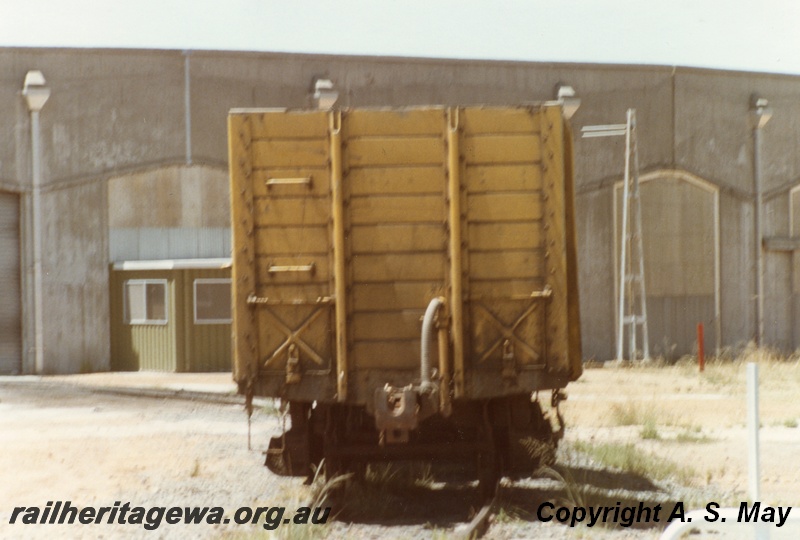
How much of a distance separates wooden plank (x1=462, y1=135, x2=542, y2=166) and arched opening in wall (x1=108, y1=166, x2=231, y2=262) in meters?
20.1

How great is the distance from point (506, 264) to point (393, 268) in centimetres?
94

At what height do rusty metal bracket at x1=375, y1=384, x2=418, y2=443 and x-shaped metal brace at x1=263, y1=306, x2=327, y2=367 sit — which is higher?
x-shaped metal brace at x1=263, y1=306, x2=327, y2=367

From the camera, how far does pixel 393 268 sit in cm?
893

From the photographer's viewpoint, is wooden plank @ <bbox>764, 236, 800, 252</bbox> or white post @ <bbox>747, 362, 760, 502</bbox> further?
wooden plank @ <bbox>764, 236, 800, 252</bbox>

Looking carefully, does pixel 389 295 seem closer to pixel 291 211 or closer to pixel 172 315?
pixel 291 211

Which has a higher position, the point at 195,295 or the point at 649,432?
the point at 195,295

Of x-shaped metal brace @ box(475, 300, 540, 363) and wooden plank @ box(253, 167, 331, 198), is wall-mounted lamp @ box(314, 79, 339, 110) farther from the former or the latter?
x-shaped metal brace @ box(475, 300, 540, 363)

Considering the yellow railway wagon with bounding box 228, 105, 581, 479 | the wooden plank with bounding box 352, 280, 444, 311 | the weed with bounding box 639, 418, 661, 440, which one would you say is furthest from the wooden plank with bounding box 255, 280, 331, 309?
the weed with bounding box 639, 418, 661, 440

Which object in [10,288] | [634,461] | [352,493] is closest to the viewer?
[352,493]

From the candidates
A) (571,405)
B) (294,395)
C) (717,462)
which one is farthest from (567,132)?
(571,405)

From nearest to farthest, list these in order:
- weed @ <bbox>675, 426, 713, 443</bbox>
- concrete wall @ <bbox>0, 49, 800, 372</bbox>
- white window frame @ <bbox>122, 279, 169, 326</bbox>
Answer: weed @ <bbox>675, 426, 713, 443</bbox> < concrete wall @ <bbox>0, 49, 800, 372</bbox> < white window frame @ <bbox>122, 279, 169, 326</bbox>

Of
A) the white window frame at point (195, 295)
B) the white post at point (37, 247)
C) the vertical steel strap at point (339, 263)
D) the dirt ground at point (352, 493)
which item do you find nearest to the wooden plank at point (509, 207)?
the vertical steel strap at point (339, 263)

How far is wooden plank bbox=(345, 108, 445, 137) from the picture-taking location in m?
8.96

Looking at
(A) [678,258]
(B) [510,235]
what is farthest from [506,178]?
(A) [678,258]
